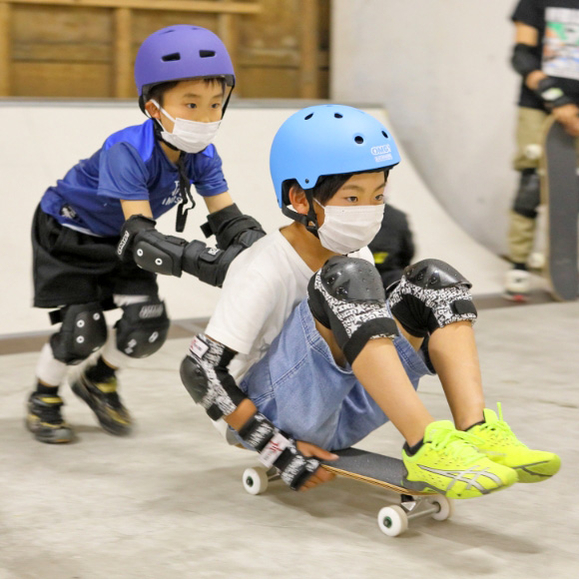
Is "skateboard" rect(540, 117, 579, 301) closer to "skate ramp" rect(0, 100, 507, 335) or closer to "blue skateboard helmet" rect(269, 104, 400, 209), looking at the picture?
"skate ramp" rect(0, 100, 507, 335)

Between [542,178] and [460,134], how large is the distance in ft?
4.37

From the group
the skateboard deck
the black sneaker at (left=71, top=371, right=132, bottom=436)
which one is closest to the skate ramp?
the black sneaker at (left=71, top=371, right=132, bottom=436)

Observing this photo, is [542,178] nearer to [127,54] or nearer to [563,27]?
[563,27]

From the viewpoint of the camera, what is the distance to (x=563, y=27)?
14.2ft

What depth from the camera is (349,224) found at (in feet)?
6.27

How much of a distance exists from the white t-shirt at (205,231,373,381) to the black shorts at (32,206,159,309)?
59cm

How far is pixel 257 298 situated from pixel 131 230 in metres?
0.46

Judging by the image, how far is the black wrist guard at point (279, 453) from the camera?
1.86 meters

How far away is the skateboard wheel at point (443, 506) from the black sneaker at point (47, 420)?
1061 millimetres

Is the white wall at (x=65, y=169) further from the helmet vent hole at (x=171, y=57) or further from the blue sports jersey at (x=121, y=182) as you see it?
the helmet vent hole at (x=171, y=57)

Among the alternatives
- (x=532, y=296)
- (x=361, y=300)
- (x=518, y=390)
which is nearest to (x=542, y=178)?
(x=532, y=296)

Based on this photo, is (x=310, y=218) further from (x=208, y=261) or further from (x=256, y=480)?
(x=256, y=480)

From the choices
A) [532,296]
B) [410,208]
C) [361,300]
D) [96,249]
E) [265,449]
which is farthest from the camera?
[410,208]

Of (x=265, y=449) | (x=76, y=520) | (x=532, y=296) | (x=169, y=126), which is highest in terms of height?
(x=169, y=126)
